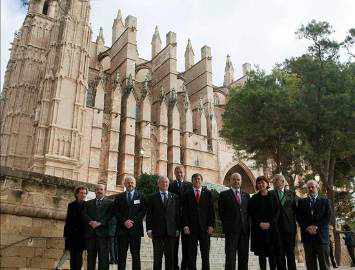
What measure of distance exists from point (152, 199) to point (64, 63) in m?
21.5

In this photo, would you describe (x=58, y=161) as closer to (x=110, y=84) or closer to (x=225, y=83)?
(x=110, y=84)

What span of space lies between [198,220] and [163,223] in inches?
20.8

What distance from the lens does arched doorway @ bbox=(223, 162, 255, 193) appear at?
118 ft

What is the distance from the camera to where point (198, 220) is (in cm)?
574

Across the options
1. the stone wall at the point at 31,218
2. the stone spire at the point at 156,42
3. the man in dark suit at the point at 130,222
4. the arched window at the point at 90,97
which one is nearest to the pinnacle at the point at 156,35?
the stone spire at the point at 156,42

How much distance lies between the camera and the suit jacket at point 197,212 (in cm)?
575

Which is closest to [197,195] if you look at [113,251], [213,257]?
[113,251]

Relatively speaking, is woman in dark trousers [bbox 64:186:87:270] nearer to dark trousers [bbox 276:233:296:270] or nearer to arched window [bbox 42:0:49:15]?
dark trousers [bbox 276:233:296:270]

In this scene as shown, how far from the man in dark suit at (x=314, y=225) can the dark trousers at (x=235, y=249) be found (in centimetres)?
101

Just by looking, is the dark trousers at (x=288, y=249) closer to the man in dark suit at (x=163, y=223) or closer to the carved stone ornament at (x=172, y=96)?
the man in dark suit at (x=163, y=223)

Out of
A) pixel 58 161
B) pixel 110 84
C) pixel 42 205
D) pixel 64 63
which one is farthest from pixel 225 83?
pixel 42 205

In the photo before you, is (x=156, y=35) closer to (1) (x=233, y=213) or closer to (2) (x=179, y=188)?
(2) (x=179, y=188)

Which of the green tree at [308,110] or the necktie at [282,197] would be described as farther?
the green tree at [308,110]

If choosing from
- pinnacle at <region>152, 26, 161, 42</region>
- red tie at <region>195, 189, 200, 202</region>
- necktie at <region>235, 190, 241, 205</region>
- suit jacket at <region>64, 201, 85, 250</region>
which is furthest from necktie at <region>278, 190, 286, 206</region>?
pinnacle at <region>152, 26, 161, 42</region>
